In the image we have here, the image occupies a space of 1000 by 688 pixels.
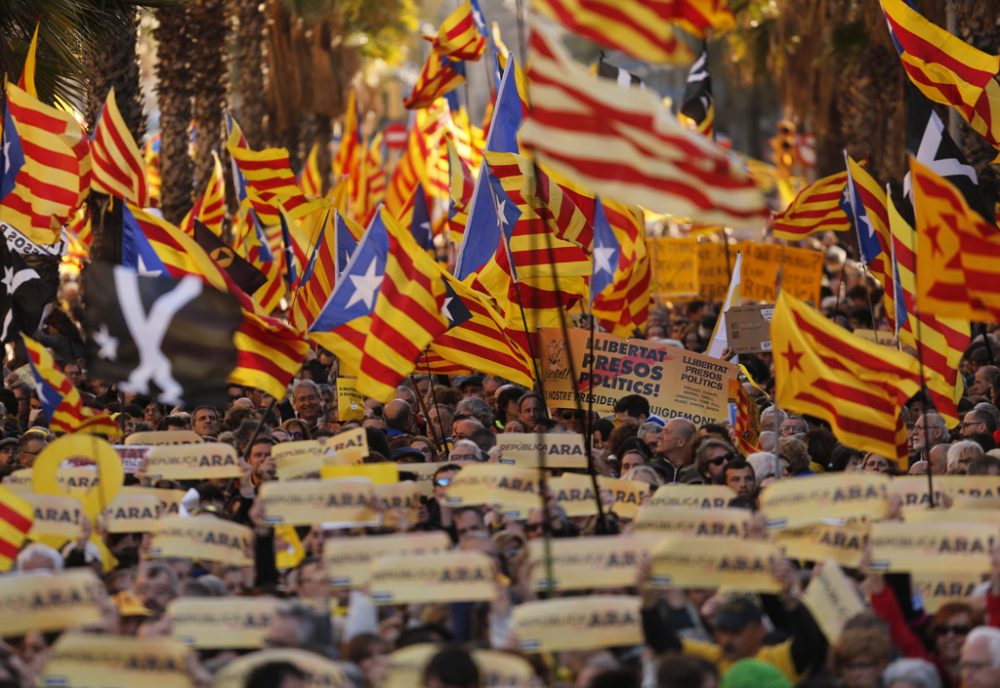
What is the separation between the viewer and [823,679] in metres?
6.88

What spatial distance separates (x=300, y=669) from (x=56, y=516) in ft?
7.85

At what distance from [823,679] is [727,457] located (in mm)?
3201

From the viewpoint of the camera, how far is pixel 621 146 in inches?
311

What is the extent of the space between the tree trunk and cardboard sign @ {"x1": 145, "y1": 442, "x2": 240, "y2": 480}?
12.5 metres

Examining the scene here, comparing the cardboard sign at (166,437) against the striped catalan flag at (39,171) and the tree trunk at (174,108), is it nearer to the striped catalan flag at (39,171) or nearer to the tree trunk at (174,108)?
the striped catalan flag at (39,171)

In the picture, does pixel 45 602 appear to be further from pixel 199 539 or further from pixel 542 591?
pixel 542 591

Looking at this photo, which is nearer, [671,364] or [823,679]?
[823,679]

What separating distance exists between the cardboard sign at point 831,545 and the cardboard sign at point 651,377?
489 centimetres

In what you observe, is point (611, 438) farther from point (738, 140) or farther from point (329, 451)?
point (738, 140)

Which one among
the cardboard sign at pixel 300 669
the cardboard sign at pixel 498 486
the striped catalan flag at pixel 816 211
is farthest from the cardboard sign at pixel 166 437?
the striped catalan flag at pixel 816 211

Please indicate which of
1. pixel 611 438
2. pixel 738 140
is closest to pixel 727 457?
pixel 611 438

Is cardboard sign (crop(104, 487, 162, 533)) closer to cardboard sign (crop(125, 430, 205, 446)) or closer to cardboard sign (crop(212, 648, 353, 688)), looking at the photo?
cardboard sign (crop(125, 430, 205, 446))

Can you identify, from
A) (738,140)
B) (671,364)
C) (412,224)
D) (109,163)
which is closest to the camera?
(671,364)

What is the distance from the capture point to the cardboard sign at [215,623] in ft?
22.7
